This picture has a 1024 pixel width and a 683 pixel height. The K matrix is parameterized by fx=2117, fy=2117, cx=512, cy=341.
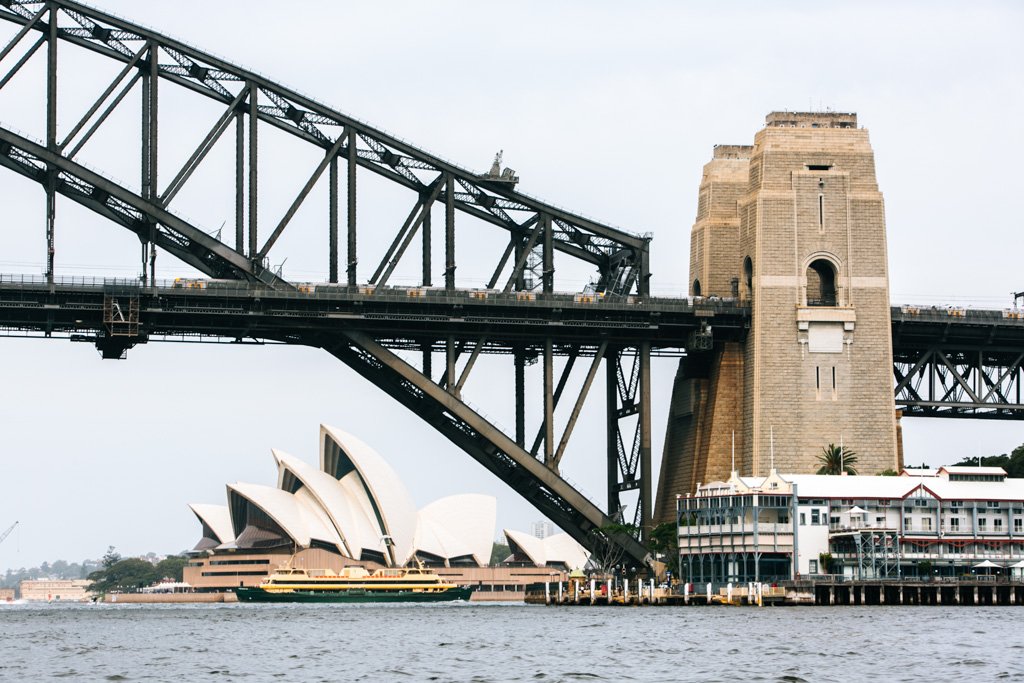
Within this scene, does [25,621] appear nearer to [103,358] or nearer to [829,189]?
[103,358]

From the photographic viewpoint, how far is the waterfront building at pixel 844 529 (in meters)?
138

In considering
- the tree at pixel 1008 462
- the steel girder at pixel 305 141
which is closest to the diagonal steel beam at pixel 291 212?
the steel girder at pixel 305 141

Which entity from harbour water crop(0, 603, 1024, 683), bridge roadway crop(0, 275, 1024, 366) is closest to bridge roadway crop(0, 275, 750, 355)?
bridge roadway crop(0, 275, 1024, 366)

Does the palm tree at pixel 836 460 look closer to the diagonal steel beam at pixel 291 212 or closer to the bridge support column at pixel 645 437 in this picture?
the bridge support column at pixel 645 437

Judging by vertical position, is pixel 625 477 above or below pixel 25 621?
above

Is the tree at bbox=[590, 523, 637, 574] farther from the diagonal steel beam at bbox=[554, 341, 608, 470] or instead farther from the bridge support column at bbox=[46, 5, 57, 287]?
the bridge support column at bbox=[46, 5, 57, 287]

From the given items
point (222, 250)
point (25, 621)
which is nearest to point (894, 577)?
point (222, 250)

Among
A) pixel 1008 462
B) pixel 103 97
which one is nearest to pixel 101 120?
pixel 103 97

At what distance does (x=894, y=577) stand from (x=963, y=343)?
831 inches

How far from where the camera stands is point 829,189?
146250 millimetres

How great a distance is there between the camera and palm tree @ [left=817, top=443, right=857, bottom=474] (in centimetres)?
14250

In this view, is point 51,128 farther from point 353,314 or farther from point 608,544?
point 608,544

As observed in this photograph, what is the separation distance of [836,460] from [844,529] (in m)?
5.79

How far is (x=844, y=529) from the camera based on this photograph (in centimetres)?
13862
